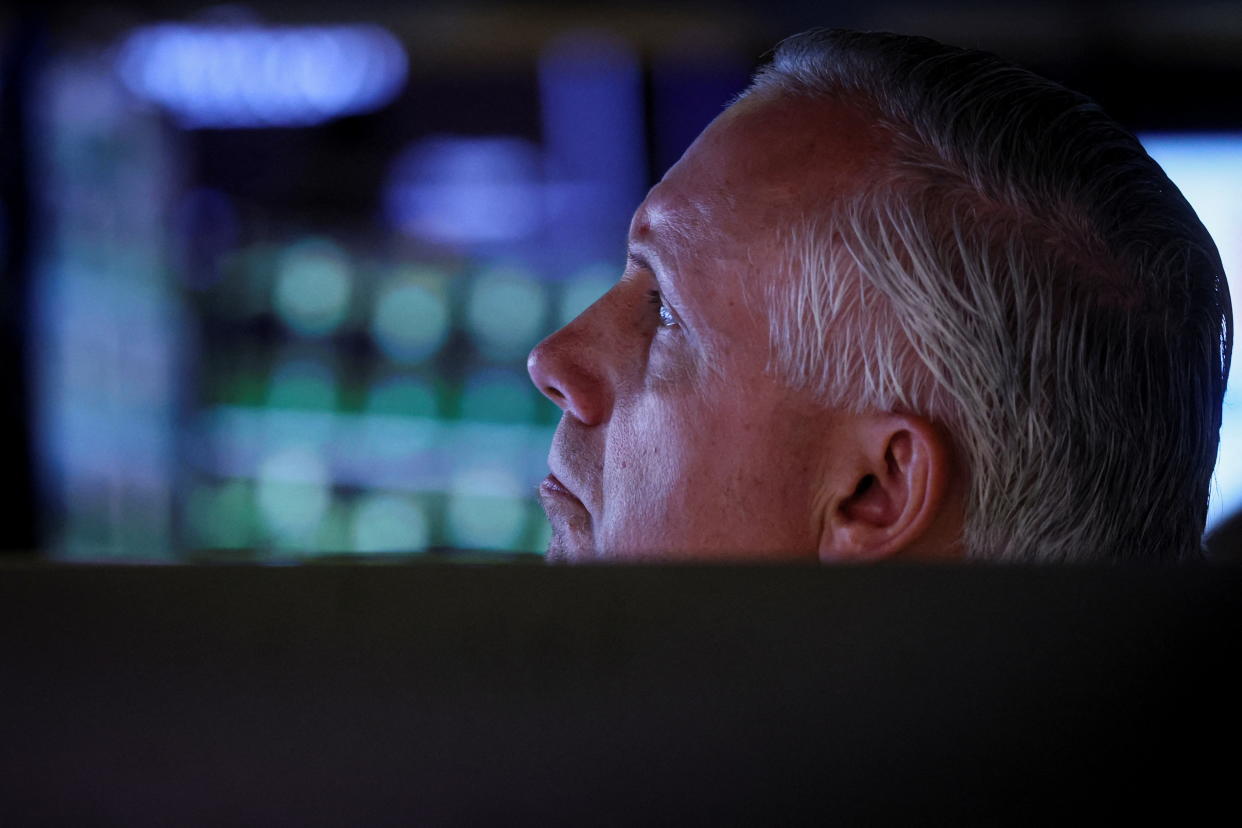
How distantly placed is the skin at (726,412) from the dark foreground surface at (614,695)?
0.60m

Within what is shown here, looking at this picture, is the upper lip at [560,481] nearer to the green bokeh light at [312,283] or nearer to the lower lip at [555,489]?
the lower lip at [555,489]

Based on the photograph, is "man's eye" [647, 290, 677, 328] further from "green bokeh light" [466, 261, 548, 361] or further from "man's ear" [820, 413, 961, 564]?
"green bokeh light" [466, 261, 548, 361]

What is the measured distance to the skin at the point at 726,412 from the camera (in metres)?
0.97

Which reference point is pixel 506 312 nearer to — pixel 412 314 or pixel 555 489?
pixel 412 314

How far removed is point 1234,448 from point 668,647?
320 centimetres

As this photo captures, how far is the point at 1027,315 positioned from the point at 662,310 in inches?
13.8

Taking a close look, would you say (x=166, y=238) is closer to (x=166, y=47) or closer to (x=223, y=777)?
(x=166, y=47)

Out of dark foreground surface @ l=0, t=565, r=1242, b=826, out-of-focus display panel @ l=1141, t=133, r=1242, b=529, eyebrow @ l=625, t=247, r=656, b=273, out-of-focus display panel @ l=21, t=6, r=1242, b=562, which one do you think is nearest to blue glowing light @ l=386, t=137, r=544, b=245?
out-of-focus display panel @ l=21, t=6, r=1242, b=562

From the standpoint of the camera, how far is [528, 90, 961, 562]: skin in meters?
0.97

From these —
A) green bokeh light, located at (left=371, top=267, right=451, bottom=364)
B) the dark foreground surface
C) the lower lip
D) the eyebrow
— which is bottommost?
the dark foreground surface

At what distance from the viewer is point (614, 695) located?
0.35 meters

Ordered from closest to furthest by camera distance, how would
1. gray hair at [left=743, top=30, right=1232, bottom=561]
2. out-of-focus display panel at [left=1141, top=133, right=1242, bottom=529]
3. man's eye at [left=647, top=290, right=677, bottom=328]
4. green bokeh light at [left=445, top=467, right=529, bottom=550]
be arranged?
gray hair at [left=743, top=30, right=1232, bottom=561] → man's eye at [left=647, top=290, right=677, bottom=328] → out-of-focus display panel at [left=1141, top=133, right=1242, bottom=529] → green bokeh light at [left=445, top=467, right=529, bottom=550]

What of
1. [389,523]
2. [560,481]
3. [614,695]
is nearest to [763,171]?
[560,481]

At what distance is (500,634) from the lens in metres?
0.35
